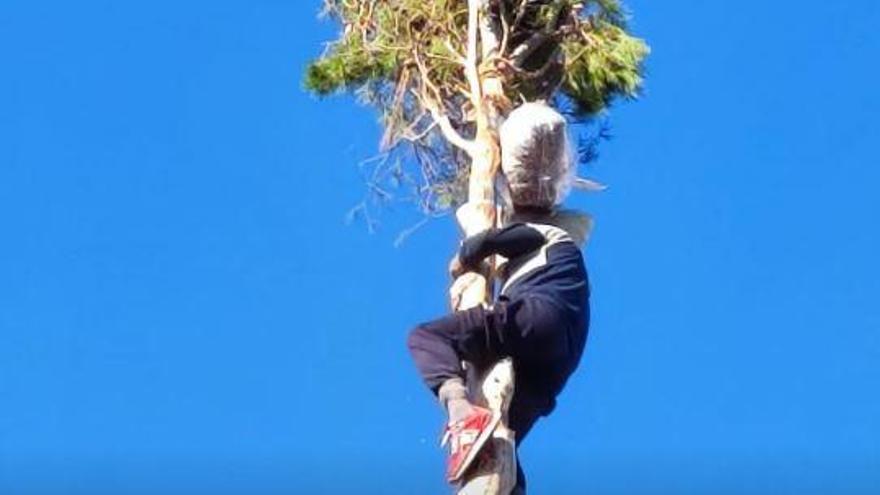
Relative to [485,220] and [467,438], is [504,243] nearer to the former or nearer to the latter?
[485,220]

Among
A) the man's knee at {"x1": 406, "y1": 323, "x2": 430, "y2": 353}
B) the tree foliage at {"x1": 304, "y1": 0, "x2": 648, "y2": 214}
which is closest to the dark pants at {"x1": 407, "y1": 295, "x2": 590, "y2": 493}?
the man's knee at {"x1": 406, "y1": 323, "x2": 430, "y2": 353}

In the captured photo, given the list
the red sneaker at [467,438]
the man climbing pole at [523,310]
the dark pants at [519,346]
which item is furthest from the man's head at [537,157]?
the red sneaker at [467,438]

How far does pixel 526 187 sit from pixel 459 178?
53.4 inches

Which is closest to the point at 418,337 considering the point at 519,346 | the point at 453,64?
the point at 519,346

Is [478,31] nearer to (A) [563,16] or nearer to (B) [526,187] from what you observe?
(A) [563,16]

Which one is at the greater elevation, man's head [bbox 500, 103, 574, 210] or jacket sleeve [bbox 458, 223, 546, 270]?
man's head [bbox 500, 103, 574, 210]

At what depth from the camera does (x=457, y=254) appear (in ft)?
9.55

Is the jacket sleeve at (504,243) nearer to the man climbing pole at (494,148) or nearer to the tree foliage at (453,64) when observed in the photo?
the man climbing pole at (494,148)

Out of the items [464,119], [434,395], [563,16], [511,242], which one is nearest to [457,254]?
[511,242]

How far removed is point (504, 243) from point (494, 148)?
0.42 metres

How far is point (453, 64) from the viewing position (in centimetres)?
395

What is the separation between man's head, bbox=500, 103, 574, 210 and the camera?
112 inches

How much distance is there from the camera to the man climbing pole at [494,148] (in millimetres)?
2670

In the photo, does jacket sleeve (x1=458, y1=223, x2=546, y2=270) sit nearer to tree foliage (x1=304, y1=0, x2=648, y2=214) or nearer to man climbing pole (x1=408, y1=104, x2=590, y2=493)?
man climbing pole (x1=408, y1=104, x2=590, y2=493)
